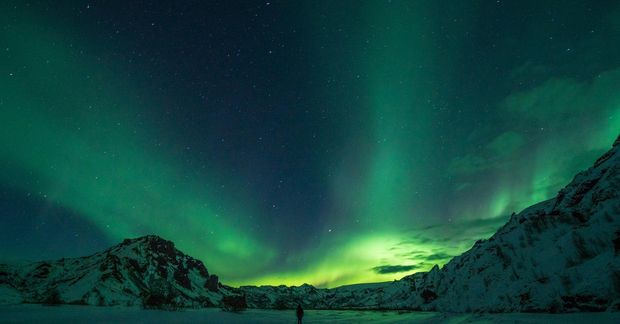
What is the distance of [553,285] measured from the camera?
70750mm

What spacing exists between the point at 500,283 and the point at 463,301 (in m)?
21.7

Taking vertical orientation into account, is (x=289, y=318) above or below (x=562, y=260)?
below

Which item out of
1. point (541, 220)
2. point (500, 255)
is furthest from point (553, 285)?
point (500, 255)

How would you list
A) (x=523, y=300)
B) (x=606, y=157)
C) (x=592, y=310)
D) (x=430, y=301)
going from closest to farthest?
1. (x=592, y=310)
2. (x=523, y=300)
3. (x=606, y=157)
4. (x=430, y=301)

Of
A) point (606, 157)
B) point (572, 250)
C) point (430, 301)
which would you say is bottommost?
point (430, 301)

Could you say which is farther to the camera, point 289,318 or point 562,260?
point 562,260

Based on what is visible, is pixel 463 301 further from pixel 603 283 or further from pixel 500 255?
pixel 603 283

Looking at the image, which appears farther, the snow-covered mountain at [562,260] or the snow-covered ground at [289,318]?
the snow-covered mountain at [562,260]

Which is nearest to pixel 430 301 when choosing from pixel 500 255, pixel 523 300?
pixel 500 255

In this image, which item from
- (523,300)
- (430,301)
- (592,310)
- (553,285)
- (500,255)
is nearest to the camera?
(592,310)

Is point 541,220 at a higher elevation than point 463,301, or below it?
higher

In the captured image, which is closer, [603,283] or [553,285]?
[603,283]

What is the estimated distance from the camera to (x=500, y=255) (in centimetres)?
11506

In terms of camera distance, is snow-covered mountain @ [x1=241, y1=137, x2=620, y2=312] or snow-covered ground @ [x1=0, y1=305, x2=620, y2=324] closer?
snow-covered ground @ [x1=0, y1=305, x2=620, y2=324]
